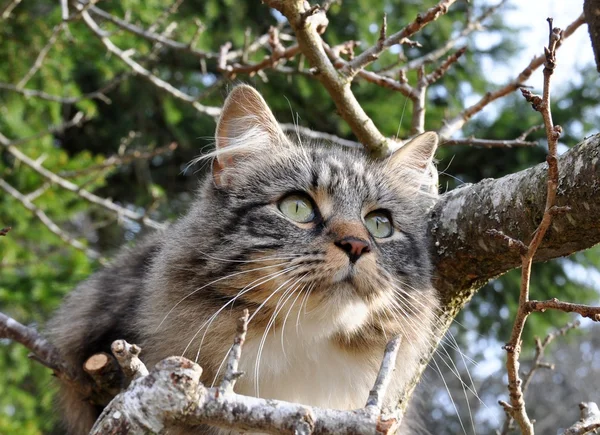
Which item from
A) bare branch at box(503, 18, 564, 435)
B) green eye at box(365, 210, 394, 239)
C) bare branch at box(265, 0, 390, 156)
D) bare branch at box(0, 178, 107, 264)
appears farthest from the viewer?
bare branch at box(0, 178, 107, 264)

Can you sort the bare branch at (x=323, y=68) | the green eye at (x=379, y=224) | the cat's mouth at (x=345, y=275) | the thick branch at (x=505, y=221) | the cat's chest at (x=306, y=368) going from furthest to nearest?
1. the green eye at (x=379, y=224)
2. the bare branch at (x=323, y=68)
3. the cat's chest at (x=306, y=368)
4. the cat's mouth at (x=345, y=275)
5. the thick branch at (x=505, y=221)

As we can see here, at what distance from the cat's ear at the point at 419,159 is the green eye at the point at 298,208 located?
20.5 inches

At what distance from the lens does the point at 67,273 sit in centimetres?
443

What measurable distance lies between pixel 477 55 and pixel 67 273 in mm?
4699

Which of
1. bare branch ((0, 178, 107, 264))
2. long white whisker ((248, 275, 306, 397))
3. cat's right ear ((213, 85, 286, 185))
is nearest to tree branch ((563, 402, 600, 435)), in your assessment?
long white whisker ((248, 275, 306, 397))

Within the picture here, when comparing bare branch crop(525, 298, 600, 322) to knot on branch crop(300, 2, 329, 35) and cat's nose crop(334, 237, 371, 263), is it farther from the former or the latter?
knot on branch crop(300, 2, 329, 35)

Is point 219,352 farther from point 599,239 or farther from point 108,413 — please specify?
point 599,239

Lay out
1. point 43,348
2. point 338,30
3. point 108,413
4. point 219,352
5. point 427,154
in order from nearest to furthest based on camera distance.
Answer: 1. point 108,413
2. point 219,352
3. point 43,348
4. point 427,154
5. point 338,30

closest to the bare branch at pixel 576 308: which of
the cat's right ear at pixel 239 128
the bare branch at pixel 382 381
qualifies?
the bare branch at pixel 382 381

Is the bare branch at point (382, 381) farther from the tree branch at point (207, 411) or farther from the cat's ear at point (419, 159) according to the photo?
the cat's ear at point (419, 159)

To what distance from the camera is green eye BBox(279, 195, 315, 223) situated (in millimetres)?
2281

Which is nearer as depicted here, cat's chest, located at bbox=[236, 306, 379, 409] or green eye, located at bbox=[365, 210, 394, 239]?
cat's chest, located at bbox=[236, 306, 379, 409]

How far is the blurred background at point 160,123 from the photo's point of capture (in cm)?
433

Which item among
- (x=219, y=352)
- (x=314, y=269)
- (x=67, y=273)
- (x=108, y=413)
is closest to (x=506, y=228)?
(x=314, y=269)
